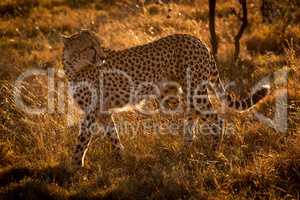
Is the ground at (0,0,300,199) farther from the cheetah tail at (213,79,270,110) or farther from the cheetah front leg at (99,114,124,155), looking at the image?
the cheetah tail at (213,79,270,110)

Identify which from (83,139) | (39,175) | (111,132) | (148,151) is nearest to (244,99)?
(148,151)

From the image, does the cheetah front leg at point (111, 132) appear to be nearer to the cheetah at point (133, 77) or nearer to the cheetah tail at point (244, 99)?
the cheetah at point (133, 77)

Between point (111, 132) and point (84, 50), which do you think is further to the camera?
point (111, 132)

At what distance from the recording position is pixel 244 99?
4875 mm

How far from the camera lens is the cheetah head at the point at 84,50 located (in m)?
4.68

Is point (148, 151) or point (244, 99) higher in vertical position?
point (244, 99)

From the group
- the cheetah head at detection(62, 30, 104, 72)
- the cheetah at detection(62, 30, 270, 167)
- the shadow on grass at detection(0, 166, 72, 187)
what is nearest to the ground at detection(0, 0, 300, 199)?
the shadow on grass at detection(0, 166, 72, 187)

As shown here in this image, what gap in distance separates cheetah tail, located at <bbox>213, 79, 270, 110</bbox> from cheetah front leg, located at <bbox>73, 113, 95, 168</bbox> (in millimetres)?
1051

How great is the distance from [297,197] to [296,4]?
218 inches

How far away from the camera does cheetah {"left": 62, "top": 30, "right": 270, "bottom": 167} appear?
4.70 m

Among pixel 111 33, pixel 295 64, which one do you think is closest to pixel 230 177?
pixel 295 64

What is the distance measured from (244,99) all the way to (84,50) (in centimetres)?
132

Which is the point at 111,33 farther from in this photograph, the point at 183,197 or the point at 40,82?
the point at 183,197

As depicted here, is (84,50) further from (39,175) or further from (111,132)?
(39,175)
